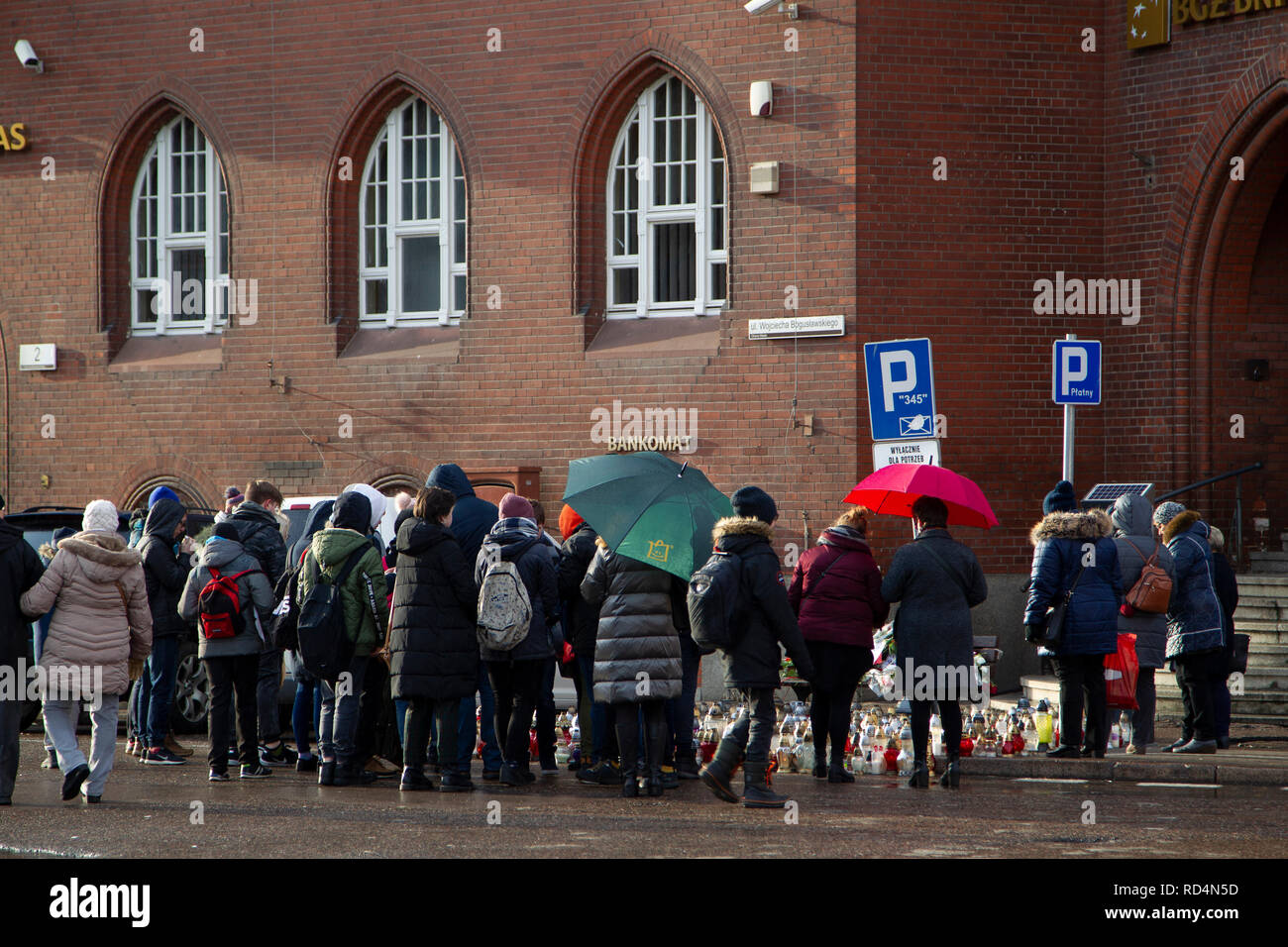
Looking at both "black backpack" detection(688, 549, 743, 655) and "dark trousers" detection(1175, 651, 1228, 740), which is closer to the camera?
"black backpack" detection(688, 549, 743, 655)

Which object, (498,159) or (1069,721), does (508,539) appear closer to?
(1069,721)

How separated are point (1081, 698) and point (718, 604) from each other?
11.2ft

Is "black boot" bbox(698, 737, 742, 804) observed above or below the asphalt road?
above

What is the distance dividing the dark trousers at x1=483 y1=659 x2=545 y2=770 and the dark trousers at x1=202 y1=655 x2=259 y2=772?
164 centimetres

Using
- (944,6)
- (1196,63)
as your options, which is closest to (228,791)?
(944,6)

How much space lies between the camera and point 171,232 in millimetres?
20031

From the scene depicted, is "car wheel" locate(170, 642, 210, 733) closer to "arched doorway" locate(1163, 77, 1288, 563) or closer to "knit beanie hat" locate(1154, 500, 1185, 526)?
"knit beanie hat" locate(1154, 500, 1185, 526)

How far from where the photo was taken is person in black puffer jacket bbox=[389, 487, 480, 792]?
10.0 m

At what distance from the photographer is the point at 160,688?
11.9 meters

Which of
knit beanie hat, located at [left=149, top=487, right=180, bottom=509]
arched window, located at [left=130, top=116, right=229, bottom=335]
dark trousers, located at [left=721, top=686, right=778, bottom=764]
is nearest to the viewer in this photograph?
dark trousers, located at [left=721, top=686, right=778, bottom=764]

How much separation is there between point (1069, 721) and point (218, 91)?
12.5 meters

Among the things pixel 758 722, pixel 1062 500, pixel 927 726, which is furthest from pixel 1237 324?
pixel 758 722

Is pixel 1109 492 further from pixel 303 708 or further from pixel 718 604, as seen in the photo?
pixel 303 708

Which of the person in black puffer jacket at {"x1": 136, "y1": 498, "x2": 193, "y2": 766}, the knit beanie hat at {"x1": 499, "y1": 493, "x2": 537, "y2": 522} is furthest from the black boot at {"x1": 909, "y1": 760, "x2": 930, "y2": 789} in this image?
the person in black puffer jacket at {"x1": 136, "y1": 498, "x2": 193, "y2": 766}
